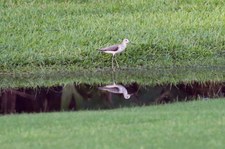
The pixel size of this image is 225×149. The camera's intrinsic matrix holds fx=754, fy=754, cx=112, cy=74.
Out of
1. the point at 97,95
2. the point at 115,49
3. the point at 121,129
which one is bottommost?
the point at 97,95

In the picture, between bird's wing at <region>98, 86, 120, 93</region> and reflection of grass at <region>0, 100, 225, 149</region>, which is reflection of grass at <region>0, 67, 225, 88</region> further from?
reflection of grass at <region>0, 100, 225, 149</region>

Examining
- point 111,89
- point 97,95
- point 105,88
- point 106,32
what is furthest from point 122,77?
point 106,32

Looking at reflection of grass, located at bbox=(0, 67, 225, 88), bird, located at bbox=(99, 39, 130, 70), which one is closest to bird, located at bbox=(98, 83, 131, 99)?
reflection of grass, located at bbox=(0, 67, 225, 88)

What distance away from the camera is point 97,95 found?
11.8 m

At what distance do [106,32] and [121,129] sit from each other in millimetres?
7307

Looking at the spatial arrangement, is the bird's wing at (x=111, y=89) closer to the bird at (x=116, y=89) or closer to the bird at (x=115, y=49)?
the bird at (x=116, y=89)

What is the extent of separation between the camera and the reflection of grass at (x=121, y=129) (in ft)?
23.8

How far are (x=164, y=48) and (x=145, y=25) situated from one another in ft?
4.74

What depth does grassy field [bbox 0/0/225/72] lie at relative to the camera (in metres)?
13.9

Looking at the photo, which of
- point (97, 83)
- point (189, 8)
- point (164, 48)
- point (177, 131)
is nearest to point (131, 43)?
point (164, 48)

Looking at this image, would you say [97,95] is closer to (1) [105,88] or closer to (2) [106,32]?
(1) [105,88]

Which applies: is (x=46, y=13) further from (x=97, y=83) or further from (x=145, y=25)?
(x=97, y=83)

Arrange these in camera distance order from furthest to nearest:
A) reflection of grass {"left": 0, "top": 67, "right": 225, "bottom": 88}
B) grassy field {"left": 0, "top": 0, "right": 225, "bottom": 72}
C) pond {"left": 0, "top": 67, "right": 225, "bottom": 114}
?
grassy field {"left": 0, "top": 0, "right": 225, "bottom": 72} → reflection of grass {"left": 0, "top": 67, "right": 225, "bottom": 88} → pond {"left": 0, "top": 67, "right": 225, "bottom": 114}

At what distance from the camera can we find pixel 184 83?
1240 cm
